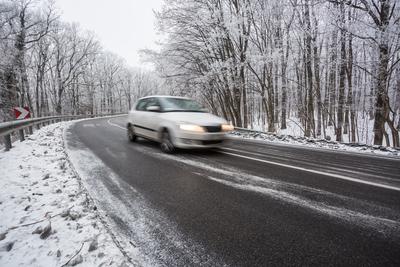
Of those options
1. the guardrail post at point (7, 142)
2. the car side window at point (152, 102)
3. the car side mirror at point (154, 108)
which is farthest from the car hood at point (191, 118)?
the guardrail post at point (7, 142)

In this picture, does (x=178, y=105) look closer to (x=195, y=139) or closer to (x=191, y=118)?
(x=191, y=118)

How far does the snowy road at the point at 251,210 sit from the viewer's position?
78.7 inches

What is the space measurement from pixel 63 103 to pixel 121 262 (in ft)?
155

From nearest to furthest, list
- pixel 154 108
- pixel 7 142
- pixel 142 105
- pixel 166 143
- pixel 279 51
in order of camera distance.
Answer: pixel 166 143 < pixel 7 142 < pixel 154 108 < pixel 142 105 < pixel 279 51

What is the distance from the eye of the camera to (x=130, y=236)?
228 cm

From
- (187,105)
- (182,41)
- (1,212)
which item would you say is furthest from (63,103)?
(1,212)

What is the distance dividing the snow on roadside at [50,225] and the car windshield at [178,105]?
142 inches

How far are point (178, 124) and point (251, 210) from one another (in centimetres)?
369

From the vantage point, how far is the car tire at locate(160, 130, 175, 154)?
20.7ft

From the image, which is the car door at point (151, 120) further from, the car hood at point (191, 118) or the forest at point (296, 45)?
the forest at point (296, 45)

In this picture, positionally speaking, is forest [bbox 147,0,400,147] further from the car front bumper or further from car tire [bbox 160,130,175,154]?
car tire [bbox 160,130,175,154]

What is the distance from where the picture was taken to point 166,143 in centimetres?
645

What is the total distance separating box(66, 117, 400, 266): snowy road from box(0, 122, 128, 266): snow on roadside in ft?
0.74

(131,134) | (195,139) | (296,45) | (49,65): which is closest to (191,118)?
(195,139)
